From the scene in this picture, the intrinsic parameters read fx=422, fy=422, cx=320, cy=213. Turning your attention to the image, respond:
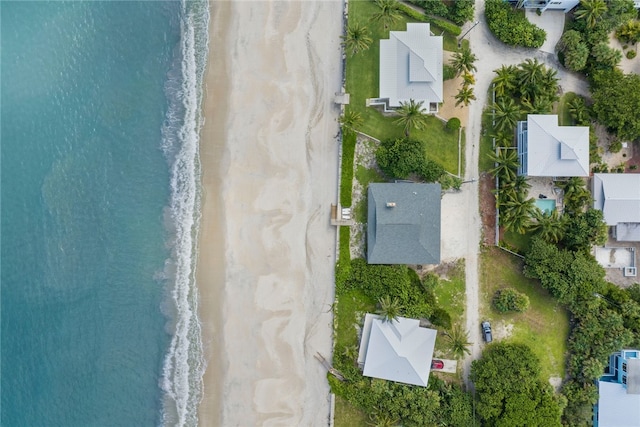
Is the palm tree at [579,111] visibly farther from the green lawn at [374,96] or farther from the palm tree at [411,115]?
the palm tree at [411,115]

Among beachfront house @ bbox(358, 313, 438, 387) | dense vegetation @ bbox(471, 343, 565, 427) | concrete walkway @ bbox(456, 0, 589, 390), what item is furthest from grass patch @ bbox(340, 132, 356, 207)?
dense vegetation @ bbox(471, 343, 565, 427)

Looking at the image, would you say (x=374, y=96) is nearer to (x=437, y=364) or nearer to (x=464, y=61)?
(x=464, y=61)

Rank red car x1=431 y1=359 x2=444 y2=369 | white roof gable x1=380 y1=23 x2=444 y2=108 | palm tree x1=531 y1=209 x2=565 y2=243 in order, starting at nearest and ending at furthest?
1. palm tree x1=531 y1=209 x2=565 y2=243
2. white roof gable x1=380 y1=23 x2=444 y2=108
3. red car x1=431 y1=359 x2=444 y2=369

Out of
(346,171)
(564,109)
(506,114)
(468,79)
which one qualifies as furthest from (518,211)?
(346,171)

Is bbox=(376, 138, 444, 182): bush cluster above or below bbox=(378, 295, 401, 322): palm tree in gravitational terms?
above

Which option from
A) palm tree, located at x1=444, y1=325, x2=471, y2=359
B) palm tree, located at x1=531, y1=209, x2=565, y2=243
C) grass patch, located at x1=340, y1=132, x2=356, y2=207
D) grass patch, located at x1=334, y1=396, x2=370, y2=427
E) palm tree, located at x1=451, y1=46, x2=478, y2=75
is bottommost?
grass patch, located at x1=334, y1=396, x2=370, y2=427

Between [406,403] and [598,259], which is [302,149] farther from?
[598,259]

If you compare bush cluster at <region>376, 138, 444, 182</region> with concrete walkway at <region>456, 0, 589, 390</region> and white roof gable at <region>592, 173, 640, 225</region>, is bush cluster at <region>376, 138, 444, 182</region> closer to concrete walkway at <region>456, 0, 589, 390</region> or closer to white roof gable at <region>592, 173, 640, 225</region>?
concrete walkway at <region>456, 0, 589, 390</region>

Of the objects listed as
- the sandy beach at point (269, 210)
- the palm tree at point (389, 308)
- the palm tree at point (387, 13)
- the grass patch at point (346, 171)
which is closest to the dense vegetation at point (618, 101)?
the palm tree at point (387, 13)
